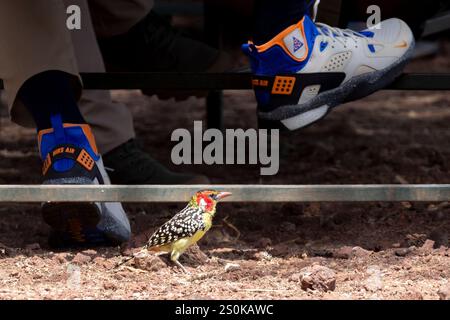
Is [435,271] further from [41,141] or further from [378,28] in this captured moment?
[41,141]

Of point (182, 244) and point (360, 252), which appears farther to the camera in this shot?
point (360, 252)

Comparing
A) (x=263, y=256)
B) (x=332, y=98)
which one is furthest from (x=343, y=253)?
(x=332, y=98)

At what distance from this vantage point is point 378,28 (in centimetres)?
240

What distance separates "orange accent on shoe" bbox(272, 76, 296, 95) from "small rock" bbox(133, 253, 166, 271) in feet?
1.52

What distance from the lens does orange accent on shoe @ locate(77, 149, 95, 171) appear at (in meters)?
2.14

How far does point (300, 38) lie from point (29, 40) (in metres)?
0.59

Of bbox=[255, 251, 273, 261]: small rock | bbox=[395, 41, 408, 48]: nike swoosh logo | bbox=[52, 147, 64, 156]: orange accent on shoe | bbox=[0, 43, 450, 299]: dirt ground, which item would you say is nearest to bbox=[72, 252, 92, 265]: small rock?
bbox=[0, 43, 450, 299]: dirt ground

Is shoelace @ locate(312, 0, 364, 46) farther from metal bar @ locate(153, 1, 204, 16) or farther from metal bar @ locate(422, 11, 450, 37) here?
metal bar @ locate(153, 1, 204, 16)

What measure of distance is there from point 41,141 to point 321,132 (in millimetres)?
1717

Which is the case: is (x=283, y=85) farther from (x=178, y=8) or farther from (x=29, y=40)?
(x=178, y=8)

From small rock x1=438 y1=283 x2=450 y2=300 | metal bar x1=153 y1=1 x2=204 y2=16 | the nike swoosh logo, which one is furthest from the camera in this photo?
metal bar x1=153 y1=1 x2=204 y2=16

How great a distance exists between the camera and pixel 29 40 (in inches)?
85.0

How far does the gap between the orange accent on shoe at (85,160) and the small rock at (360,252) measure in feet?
1.97

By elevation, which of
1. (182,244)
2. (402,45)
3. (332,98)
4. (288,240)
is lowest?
(288,240)
